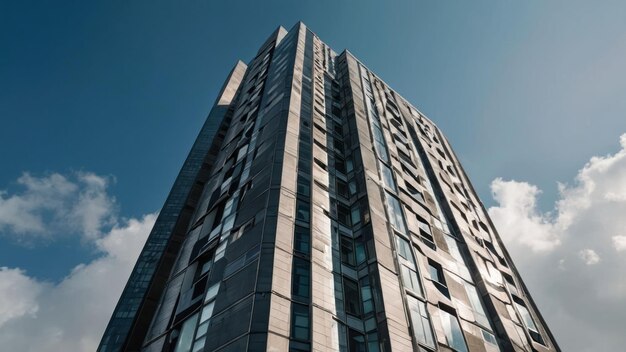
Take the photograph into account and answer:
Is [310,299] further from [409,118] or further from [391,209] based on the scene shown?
[409,118]

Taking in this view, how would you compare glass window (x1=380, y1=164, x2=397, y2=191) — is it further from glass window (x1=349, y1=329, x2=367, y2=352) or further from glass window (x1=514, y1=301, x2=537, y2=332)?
glass window (x1=349, y1=329, x2=367, y2=352)

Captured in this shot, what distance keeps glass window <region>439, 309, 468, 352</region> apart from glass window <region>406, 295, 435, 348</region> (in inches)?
51.8

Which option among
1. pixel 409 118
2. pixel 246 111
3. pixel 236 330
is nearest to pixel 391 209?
pixel 236 330

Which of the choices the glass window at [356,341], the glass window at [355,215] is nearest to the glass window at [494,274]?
the glass window at [355,215]

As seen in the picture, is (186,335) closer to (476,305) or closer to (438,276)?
(438,276)

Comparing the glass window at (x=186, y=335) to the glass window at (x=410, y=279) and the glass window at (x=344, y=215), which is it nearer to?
the glass window at (x=344, y=215)

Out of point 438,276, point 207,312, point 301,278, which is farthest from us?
point 438,276

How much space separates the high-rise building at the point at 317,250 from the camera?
17406 mm

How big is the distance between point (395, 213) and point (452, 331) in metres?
7.86

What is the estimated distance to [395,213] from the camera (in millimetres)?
26531

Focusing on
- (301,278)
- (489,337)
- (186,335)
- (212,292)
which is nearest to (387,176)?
(489,337)

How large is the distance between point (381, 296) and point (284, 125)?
13601 millimetres

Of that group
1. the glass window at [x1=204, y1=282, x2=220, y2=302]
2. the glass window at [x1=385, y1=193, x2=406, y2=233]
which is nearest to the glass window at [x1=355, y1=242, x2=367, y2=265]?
the glass window at [x1=385, y1=193, x2=406, y2=233]

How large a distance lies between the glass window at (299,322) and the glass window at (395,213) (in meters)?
9.89
